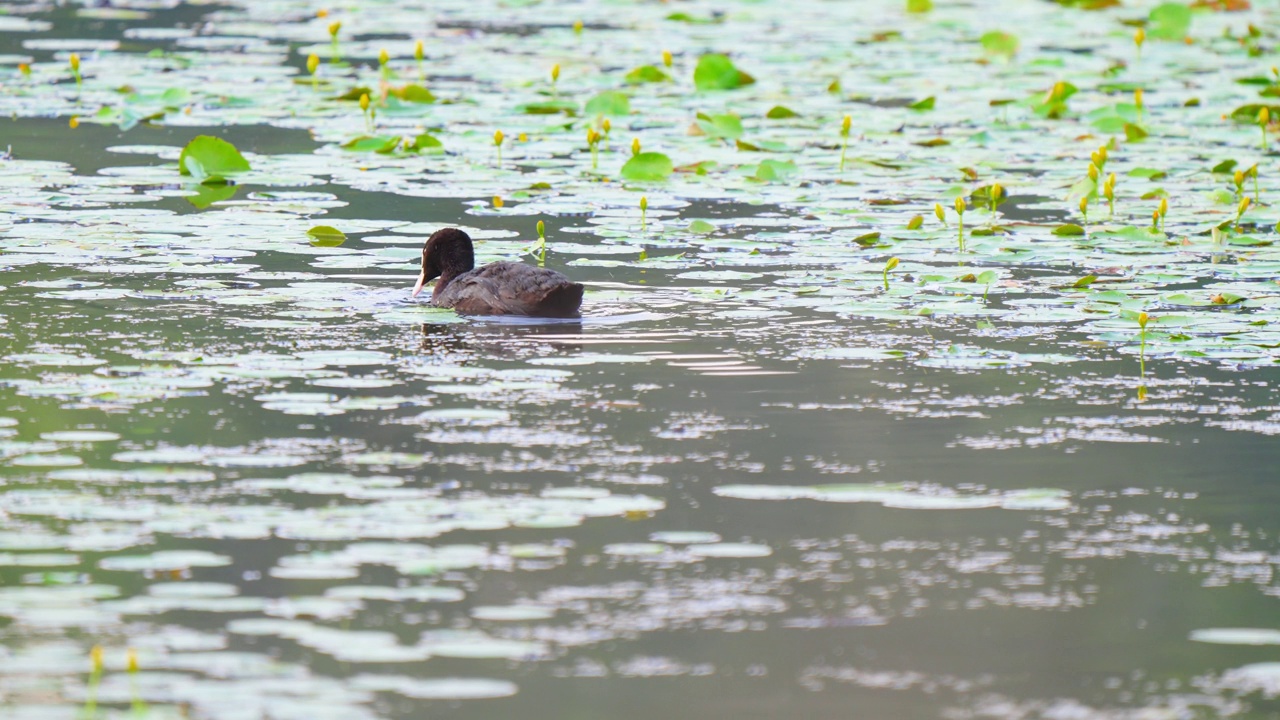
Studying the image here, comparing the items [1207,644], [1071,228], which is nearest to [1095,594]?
[1207,644]

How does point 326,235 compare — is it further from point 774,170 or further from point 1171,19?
point 1171,19

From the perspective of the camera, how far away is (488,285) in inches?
312

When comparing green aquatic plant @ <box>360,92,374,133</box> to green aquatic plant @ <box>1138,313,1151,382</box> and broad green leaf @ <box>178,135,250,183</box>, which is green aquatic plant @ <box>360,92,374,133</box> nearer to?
broad green leaf @ <box>178,135,250,183</box>

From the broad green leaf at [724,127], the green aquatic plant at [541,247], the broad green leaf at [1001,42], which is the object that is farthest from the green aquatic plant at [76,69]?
the broad green leaf at [1001,42]

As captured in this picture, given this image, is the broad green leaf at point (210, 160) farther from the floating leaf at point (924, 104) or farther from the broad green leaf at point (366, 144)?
the floating leaf at point (924, 104)

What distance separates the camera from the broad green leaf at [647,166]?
10.9 meters

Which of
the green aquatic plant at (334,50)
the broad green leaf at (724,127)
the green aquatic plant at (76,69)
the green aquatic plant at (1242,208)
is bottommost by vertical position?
the green aquatic plant at (1242,208)

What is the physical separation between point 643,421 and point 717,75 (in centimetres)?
899

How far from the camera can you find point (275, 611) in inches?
176

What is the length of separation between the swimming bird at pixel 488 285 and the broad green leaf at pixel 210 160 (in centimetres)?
279

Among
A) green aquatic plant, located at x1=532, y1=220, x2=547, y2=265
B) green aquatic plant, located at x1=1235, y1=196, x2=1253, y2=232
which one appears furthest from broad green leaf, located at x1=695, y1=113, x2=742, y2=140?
green aquatic plant, located at x1=1235, y1=196, x2=1253, y2=232

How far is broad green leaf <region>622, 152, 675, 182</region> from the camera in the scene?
10898 millimetres

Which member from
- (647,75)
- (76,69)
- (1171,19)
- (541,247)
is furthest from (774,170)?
(1171,19)

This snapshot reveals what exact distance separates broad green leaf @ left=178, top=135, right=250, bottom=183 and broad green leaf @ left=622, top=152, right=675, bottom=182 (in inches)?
89.6
